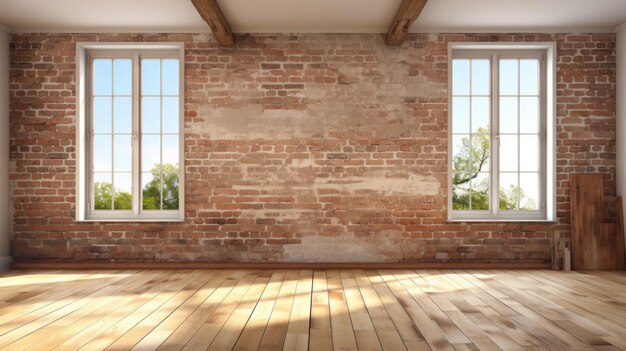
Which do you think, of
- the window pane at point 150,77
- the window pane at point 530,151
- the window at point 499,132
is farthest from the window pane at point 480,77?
the window pane at point 150,77

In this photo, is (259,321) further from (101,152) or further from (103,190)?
(101,152)

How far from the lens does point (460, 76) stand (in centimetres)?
663

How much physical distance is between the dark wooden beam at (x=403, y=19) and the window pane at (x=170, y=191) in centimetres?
311

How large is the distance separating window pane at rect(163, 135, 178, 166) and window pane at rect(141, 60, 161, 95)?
61 cm

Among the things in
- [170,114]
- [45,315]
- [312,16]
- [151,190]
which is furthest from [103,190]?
[312,16]

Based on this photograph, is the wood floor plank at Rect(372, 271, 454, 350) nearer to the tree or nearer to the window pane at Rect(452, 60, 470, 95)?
the tree

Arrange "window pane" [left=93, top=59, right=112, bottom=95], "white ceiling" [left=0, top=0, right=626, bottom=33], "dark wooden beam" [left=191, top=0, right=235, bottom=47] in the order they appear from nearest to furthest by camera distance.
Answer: "dark wooden beam" [left=191, top=0, right=235, bottom=47]
"white ceiling" [left=0, top=0, right=626, bottom=33]
"window pane" [left=93, top=59, right=112, bottom=95]

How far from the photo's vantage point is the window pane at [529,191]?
6594 mm

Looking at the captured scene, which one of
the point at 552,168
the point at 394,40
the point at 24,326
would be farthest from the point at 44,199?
the point at 552,168

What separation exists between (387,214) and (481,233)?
1161 mm

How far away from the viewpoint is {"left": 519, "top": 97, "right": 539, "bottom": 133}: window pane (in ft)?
21.7

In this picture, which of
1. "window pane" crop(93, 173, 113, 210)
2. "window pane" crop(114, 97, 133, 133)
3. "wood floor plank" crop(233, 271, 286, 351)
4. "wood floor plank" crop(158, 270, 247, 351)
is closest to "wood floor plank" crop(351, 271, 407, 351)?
"wood floor plank" crop(233, 271, 286, 351)

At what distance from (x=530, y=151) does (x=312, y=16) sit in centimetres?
317

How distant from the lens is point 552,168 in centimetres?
645
